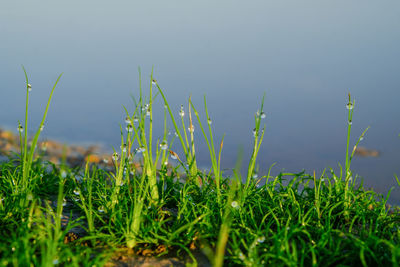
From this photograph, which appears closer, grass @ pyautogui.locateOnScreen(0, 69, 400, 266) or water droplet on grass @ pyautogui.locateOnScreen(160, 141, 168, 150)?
grass @ pyautogui.locateOnScreen(0, 69, 400, 266)

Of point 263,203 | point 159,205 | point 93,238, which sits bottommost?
point 93,238

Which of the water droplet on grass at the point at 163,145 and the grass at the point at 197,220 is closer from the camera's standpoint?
the grass at the point at 197,220

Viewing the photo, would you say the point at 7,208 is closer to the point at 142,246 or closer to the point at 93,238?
the point at 93,238

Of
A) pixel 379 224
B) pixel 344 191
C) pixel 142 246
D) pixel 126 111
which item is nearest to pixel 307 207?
pixel 344 191

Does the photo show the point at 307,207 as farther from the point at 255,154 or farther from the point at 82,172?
the point at 82,172

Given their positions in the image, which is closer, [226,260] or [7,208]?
[226,260]

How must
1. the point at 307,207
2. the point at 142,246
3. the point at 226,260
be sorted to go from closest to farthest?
the point at 226,260
the point at 142,246
the point at 307,207

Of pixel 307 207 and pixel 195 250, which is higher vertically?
pixel 307 207

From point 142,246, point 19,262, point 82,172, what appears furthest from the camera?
point 82,172
